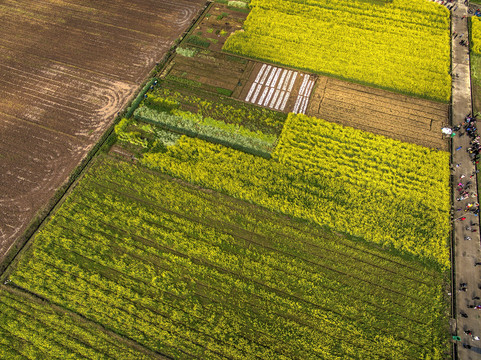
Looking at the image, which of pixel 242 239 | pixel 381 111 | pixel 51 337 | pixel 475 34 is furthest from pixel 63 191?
pixel 475 34

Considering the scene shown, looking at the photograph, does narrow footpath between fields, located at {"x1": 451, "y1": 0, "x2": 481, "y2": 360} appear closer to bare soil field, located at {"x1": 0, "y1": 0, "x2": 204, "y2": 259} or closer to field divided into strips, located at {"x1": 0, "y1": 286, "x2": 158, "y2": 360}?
field divided into strips, located at {"x1": 0, "y1": 286, "x2": 158, "y2": 360}

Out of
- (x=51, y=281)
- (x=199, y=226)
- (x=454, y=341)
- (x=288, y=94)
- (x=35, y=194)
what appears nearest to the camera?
(x=454, y=341)

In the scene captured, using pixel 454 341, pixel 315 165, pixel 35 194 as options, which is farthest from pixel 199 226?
pixel 454 341

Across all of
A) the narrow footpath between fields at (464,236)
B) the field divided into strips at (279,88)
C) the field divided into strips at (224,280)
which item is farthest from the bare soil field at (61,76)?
the narrow footpath between fields at (464,236)

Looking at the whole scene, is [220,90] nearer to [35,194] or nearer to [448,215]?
[35,194]

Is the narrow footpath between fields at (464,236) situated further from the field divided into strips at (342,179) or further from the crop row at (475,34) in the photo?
the crop row at (475,34)

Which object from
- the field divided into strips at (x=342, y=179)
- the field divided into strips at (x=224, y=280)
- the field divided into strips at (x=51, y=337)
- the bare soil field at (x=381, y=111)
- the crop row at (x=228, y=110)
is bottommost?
the field divided into strips at (x=51, y=337)

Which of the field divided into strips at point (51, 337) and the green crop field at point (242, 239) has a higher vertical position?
the green crop field at point (242, 239)

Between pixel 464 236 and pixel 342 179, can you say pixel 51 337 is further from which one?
pixel 464 236
